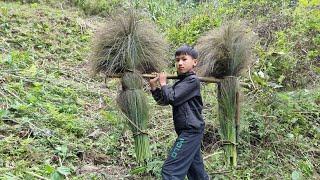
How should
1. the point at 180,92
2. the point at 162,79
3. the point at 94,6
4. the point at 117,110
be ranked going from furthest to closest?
the point at 94,6
the point at 117,110
the point at 162,79
the point at 180,92

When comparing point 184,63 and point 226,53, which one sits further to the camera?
point 226,53

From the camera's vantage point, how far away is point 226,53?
3.99 m

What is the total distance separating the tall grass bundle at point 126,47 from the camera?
3518 mm

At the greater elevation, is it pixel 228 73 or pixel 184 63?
pixel 184 63

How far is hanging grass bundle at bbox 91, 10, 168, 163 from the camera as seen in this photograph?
3504 millimetres

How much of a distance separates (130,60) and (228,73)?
3.35ft

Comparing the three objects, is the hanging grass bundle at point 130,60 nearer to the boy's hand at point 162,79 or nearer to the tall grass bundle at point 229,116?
the boy's hand at point 162,79

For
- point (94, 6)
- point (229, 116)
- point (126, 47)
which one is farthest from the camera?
point (94, 6)

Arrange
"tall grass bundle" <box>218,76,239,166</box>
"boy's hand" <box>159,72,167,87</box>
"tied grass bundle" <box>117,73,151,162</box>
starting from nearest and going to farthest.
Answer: "boy's hand" <box>159,72,167,87</box> → "tied grass bundle" <box>117,73,151,162</box> → "tall grass bundle" <box>218,76,239,166</box>

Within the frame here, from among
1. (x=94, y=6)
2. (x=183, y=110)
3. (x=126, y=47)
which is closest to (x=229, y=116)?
(x=183, y=110)

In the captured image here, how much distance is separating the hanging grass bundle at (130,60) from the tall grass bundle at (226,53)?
550 millimetres

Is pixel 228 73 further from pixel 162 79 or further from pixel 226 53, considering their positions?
pixel 162 79

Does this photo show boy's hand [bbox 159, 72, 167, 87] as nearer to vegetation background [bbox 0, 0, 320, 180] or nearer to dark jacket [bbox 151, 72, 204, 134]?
dark jacket [bbox 151, 72, 204, 134]

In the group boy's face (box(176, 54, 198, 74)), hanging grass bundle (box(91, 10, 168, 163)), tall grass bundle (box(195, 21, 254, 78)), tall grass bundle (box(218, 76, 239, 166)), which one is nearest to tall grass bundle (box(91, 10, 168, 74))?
hanging grass bundle (box(91, 10, 168, 163))
